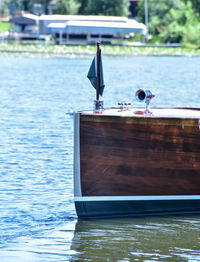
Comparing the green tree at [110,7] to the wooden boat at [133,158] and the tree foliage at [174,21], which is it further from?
the wooden boat at [133,158]

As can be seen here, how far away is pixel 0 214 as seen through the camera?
12.5 meters

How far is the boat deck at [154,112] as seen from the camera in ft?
37.3

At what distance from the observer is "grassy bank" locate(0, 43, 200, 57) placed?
9731 cm

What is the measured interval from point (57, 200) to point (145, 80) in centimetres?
4033

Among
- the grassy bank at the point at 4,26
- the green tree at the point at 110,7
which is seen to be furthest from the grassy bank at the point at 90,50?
the grassy bank at the point at 4,26

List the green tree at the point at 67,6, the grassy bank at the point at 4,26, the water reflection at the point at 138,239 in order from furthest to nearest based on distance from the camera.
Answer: the grassy bank at the point at 4,26, the green tree at the point at 67,6, the water reflection at the point at 138,239

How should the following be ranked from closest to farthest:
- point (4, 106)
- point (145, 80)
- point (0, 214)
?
point (0, 214), point (4, 106), point (145, 80)

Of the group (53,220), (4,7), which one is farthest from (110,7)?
(53,220)

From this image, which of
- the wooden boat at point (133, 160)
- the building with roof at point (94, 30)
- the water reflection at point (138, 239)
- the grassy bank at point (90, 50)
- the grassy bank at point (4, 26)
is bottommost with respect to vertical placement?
the water reflection at point (138, 239)

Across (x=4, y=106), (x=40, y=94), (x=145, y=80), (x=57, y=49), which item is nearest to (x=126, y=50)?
(x=57, y=49)

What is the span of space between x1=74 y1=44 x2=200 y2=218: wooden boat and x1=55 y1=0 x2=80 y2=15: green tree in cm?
13109

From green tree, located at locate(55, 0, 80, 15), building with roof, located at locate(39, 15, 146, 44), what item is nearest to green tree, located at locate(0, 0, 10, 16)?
green tree, located at locate(55, 0, 80, 15)

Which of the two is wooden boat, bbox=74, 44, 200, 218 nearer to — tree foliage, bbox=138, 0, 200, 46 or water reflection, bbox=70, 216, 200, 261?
water reflection, bbox=70, 216, 200, 261

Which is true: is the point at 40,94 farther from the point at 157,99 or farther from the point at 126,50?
the point at 126,50
